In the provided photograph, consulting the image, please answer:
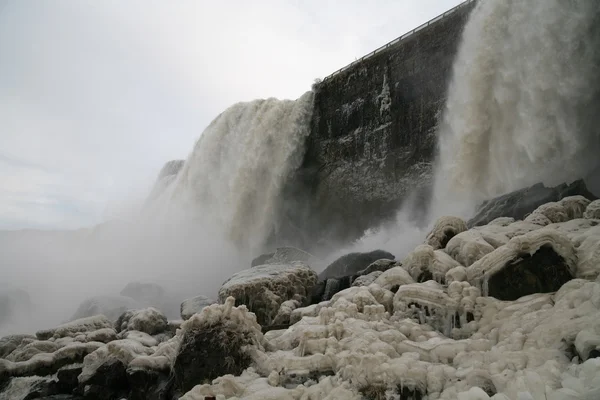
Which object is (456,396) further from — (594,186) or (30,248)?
(30,248)

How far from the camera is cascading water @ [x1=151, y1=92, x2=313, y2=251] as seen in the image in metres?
22.1

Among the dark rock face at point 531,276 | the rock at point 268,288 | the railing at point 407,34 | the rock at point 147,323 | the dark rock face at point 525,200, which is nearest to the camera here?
the dark rock face at point 531,276

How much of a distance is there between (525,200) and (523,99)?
3788mm

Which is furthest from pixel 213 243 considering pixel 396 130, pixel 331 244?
pixel 396 130

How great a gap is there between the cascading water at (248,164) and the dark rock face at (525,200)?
12.0 m

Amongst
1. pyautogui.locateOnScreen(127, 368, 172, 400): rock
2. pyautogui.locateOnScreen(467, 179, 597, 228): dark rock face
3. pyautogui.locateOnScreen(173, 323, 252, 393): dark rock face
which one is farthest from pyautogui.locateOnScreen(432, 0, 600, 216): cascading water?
pyautogui.locateOnScreen(127, 368, 172, 400): rock

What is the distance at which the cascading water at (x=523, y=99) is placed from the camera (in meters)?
11.6

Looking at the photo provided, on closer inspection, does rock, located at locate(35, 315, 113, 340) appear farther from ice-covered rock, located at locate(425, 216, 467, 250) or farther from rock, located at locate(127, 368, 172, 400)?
ice-covered rock, located at locate(425, 216, 467, 250)

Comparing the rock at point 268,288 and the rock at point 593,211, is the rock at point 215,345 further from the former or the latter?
the rock at point 593,211

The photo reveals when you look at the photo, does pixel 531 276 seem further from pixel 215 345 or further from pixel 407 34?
pixel 407 34

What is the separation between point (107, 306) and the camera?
17.5m

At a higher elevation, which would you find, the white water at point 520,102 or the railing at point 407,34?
the railing at point 407,34

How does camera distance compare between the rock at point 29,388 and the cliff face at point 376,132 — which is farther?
the cliff face at point 376,132

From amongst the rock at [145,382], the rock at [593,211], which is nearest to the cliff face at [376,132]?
the rock at [593,211]
